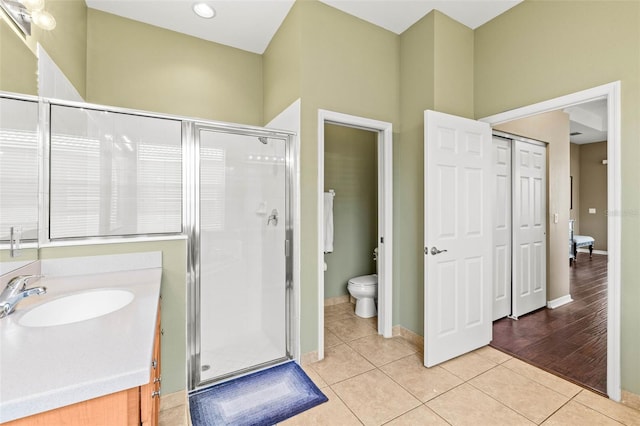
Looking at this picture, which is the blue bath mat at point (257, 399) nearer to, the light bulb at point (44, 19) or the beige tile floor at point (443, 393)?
the beige tile floor at point (443, 393)

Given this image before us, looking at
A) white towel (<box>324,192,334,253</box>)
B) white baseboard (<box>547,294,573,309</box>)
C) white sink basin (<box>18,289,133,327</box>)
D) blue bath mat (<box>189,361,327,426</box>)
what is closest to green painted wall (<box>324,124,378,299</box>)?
white towel (<box>324,192,334,253</box>)

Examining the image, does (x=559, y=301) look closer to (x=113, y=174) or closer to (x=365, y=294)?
(x=365, y=294)

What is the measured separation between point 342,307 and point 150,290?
2549 mm

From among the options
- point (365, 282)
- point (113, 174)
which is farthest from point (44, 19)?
point (365, 282)

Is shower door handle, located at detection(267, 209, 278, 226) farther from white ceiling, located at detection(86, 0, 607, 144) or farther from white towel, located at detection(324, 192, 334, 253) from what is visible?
white ceiling, located at detection(86, 0, 607, 144)

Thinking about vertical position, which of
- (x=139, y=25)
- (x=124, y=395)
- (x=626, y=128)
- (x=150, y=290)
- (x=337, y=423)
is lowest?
(x=337, y=423)

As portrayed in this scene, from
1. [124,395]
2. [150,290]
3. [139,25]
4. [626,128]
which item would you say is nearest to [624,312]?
[626,128]

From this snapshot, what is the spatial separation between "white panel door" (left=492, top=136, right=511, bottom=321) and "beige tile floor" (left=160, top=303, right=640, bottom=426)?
2.68 ft

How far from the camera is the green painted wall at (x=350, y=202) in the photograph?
11.6ft

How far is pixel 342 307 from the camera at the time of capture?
3562 mm

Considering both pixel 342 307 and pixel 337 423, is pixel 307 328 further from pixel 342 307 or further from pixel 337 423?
pixel 342 307

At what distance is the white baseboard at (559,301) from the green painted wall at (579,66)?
180 centimetres

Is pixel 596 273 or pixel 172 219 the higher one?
pixel 172 219

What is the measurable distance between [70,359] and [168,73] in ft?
8.93
